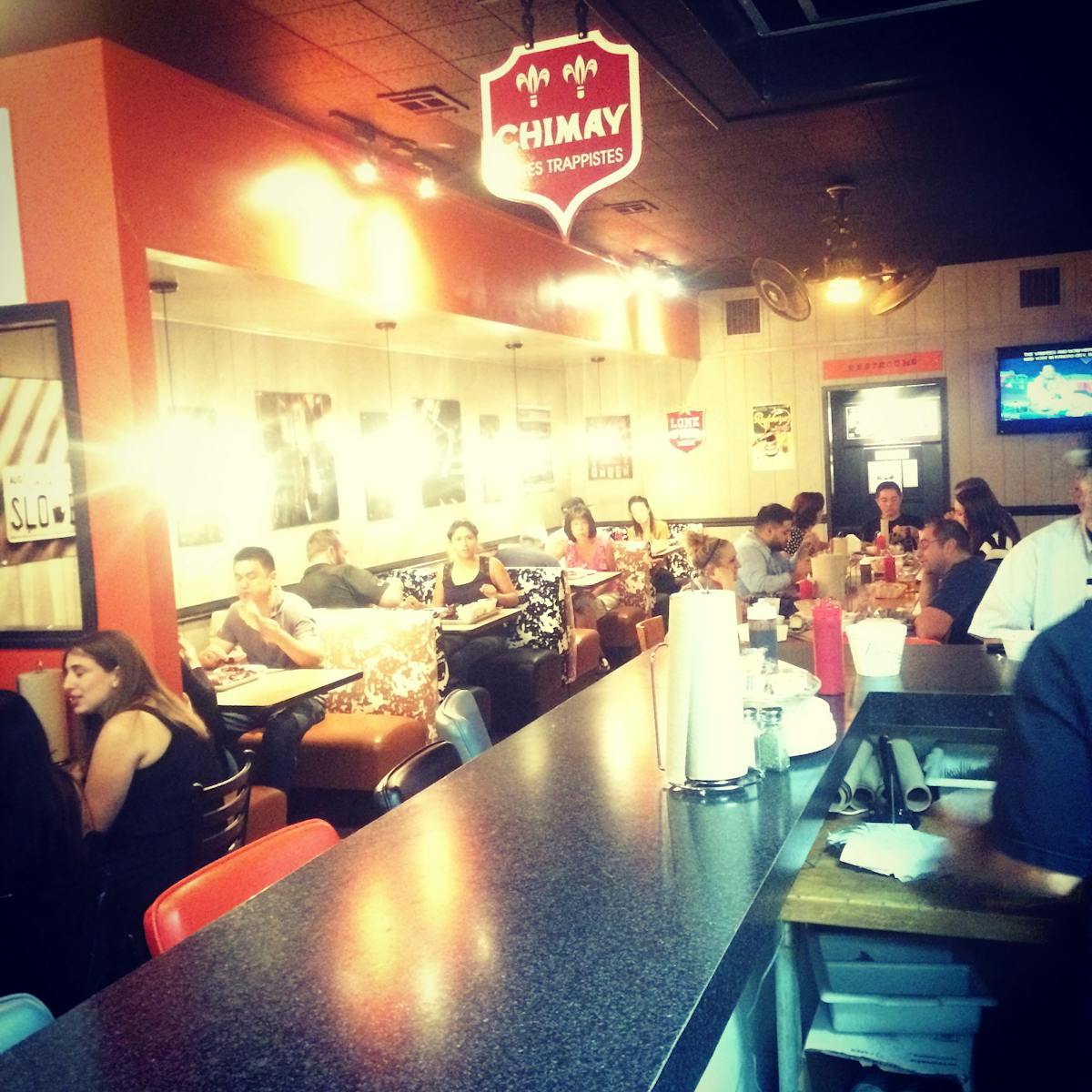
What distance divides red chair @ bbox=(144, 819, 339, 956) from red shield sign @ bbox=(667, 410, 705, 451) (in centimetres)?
997

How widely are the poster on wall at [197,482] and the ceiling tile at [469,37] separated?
3129 millimetres

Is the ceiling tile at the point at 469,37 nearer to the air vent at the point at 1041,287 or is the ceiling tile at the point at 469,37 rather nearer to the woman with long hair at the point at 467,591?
the woman with long hair at the point at 467,591

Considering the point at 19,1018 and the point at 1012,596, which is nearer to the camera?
the point at 19,1018

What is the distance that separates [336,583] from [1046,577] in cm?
428

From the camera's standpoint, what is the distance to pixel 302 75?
14.7ft

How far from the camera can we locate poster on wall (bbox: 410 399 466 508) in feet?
30.0

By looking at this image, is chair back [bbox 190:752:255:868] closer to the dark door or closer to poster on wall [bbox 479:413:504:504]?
poster on wall [bbox 479:413:504:504]

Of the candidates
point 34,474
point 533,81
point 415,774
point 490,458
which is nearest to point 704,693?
point 415,774

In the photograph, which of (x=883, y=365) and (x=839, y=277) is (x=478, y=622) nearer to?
(x=839, y=277)

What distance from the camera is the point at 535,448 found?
11344 millimetres

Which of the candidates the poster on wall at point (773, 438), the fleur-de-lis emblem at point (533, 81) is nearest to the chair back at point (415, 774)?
the fleur-de-lis emblem at point (533, 81)

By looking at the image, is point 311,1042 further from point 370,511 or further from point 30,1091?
point 370,511

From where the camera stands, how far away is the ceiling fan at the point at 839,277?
21.8ft

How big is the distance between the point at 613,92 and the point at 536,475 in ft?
25.9
